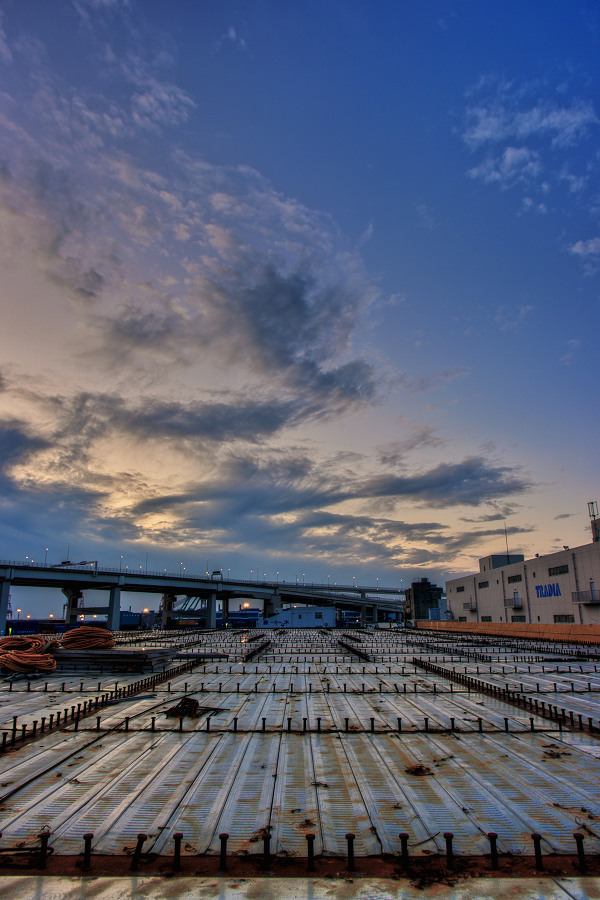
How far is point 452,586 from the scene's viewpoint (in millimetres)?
123750

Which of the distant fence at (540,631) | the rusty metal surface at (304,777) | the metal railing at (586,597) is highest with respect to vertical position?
the metal railing at (586,597)

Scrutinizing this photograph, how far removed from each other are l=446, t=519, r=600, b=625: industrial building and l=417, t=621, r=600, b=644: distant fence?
484 cm

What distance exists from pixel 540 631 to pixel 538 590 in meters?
12.5

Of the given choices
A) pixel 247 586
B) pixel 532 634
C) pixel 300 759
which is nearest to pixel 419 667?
pixel 300 759

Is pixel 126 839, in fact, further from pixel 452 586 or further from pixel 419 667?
pixel 452 586

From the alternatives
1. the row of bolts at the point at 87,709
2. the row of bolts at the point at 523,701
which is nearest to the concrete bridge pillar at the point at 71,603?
the row of bolts at the point at 87,709

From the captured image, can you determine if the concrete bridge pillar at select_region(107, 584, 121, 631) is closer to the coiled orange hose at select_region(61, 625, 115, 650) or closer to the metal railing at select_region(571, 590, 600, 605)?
the coiled orange hose at select_region(61, 625, 115, 650)

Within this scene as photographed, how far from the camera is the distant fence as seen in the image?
60531 mm

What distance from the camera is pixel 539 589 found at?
80.6 meters

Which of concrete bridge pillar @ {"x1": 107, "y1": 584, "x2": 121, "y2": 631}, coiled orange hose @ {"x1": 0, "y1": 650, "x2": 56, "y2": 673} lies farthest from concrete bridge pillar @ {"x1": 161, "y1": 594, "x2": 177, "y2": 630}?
coiled orange hose @ {"x1": 0, "y1": 650, "x2": 56, "y2": 673}

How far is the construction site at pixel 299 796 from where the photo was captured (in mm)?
9719

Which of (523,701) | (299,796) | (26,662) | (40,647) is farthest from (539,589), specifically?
(299,796)

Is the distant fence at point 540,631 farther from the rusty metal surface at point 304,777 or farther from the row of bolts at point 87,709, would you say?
the row of bolts at point 87,709

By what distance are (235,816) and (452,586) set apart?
121m
